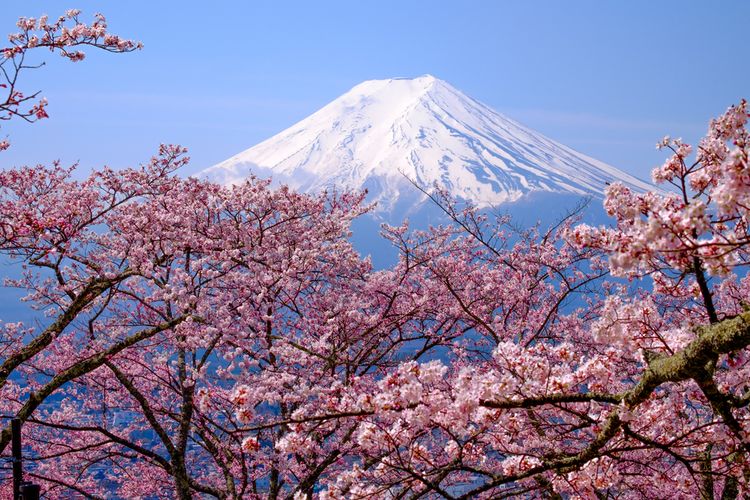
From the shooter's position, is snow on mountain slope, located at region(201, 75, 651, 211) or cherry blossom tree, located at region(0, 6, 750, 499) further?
snow on mountain slope, located at region(201, 75, 651, 211)

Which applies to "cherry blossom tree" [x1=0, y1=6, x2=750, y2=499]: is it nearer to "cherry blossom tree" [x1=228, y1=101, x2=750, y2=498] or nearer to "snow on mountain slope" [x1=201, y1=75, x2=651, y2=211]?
"cherry blossom tree" [x1=228, y1=101, x2=750, y2=498]

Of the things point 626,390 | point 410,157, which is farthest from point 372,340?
point 410,157

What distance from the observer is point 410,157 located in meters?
99.6

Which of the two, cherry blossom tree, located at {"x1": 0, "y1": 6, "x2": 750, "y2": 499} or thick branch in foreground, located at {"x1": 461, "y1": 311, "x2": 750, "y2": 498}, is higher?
cherry blossom tree, located at {"x1": 0, "y1": 6, "x2": 750, "y2": 499}

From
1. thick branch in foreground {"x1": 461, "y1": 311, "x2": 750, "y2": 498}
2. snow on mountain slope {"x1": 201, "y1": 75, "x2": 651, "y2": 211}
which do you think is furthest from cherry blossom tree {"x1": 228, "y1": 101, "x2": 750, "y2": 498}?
snow on mountain slope {"x1": 201, "y1": 75, "x2": 651, "y2": 211}

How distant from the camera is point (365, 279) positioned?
919 centimetres

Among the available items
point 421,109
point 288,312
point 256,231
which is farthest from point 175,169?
point 421,109

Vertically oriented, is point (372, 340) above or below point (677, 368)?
above

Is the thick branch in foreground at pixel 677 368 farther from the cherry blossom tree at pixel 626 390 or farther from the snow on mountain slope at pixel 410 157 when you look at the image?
the snow on mountain slope at pixel 410 157

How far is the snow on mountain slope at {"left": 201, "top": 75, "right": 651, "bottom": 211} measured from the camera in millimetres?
89188

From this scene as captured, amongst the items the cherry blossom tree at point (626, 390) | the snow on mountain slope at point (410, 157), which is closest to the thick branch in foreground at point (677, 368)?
the cherry blossom tree at point (626, 390)

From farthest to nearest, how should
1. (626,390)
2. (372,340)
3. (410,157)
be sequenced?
(410,157) → (372,340) → (626,390)

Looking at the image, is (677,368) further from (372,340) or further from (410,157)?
(410,157)

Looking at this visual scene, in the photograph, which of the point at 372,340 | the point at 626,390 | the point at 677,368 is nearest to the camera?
the point at 677,368
